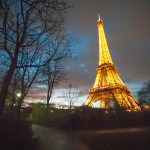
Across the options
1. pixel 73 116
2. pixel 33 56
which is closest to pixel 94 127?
pixel 73 116

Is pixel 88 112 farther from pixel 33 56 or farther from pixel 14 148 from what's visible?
pixel 14 148

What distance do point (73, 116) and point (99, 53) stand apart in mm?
27842

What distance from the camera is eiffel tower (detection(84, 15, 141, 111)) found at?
984 inches

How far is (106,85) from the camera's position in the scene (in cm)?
2752

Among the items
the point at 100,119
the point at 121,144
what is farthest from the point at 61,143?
the point at 100,119

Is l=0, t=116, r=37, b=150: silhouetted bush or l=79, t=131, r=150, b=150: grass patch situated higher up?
l=0, t=116, r=37, b=150: silhouetted bush

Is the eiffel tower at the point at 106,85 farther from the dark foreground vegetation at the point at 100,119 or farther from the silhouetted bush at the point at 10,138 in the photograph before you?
the silhouetted bush at the point at 10,138

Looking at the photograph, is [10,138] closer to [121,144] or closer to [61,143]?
[61,143]

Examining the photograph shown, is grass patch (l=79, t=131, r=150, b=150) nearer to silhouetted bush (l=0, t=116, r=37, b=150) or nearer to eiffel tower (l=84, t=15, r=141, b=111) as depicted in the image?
silhouetted bush (l=0, t=116, r=37, b=150)

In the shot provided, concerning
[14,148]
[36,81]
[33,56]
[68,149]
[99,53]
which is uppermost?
[99,53]

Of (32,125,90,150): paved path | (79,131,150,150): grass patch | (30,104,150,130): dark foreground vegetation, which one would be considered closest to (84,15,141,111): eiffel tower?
(30,104,150,130): dark foreground vegetation

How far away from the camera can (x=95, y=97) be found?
27.3 metres

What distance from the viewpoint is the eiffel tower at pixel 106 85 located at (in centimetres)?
2500

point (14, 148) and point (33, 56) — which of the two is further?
point (33, 56)
